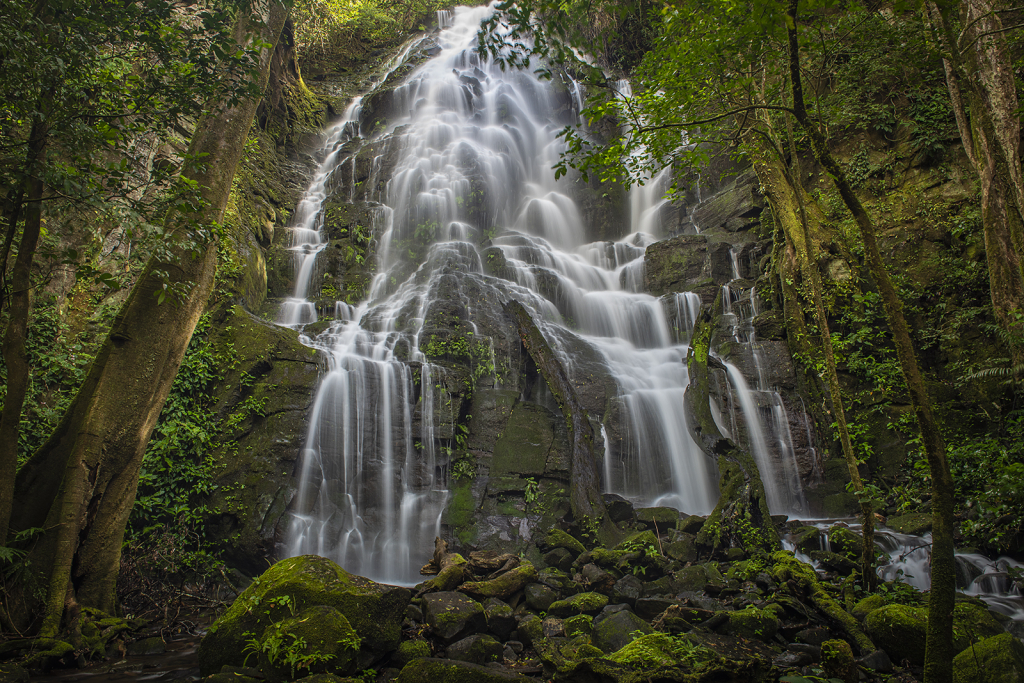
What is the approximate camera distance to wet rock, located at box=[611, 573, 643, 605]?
20.3ft

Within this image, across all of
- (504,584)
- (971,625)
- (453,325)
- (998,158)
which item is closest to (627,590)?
(504,584)

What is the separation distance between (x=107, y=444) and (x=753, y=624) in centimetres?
730

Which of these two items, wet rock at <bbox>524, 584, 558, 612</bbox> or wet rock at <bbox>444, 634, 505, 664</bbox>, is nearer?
wet rock at <bbox>444, 634, 505, 664</bbox>

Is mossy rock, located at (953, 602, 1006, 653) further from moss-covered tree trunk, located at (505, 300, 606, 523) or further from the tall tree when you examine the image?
the tall tree

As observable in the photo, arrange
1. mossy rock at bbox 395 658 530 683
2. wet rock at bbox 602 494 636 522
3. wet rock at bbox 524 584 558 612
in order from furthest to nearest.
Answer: wet rock at bbox 602 494 636 522 < wet rock at bbox 524 584 558 612 < mossy rock at bbox 395 658 530 683

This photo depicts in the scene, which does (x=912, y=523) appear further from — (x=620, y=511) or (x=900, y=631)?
(x=620, y=511)

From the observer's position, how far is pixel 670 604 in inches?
227

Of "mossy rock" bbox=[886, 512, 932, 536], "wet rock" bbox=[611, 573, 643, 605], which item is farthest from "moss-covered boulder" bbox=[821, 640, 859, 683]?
"mossy rock" bbox=[886, 512, 932, 536]

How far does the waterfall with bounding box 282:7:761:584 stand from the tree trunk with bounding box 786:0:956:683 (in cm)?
380

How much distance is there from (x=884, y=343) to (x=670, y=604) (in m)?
7.66

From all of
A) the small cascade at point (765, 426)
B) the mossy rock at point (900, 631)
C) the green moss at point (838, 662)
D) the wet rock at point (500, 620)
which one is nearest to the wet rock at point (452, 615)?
the wet rock at point (500, 620)

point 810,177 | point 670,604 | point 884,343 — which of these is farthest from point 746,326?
point 670,604

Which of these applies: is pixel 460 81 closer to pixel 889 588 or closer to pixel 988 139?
pixel 988 139

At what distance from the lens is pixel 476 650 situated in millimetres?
4762
